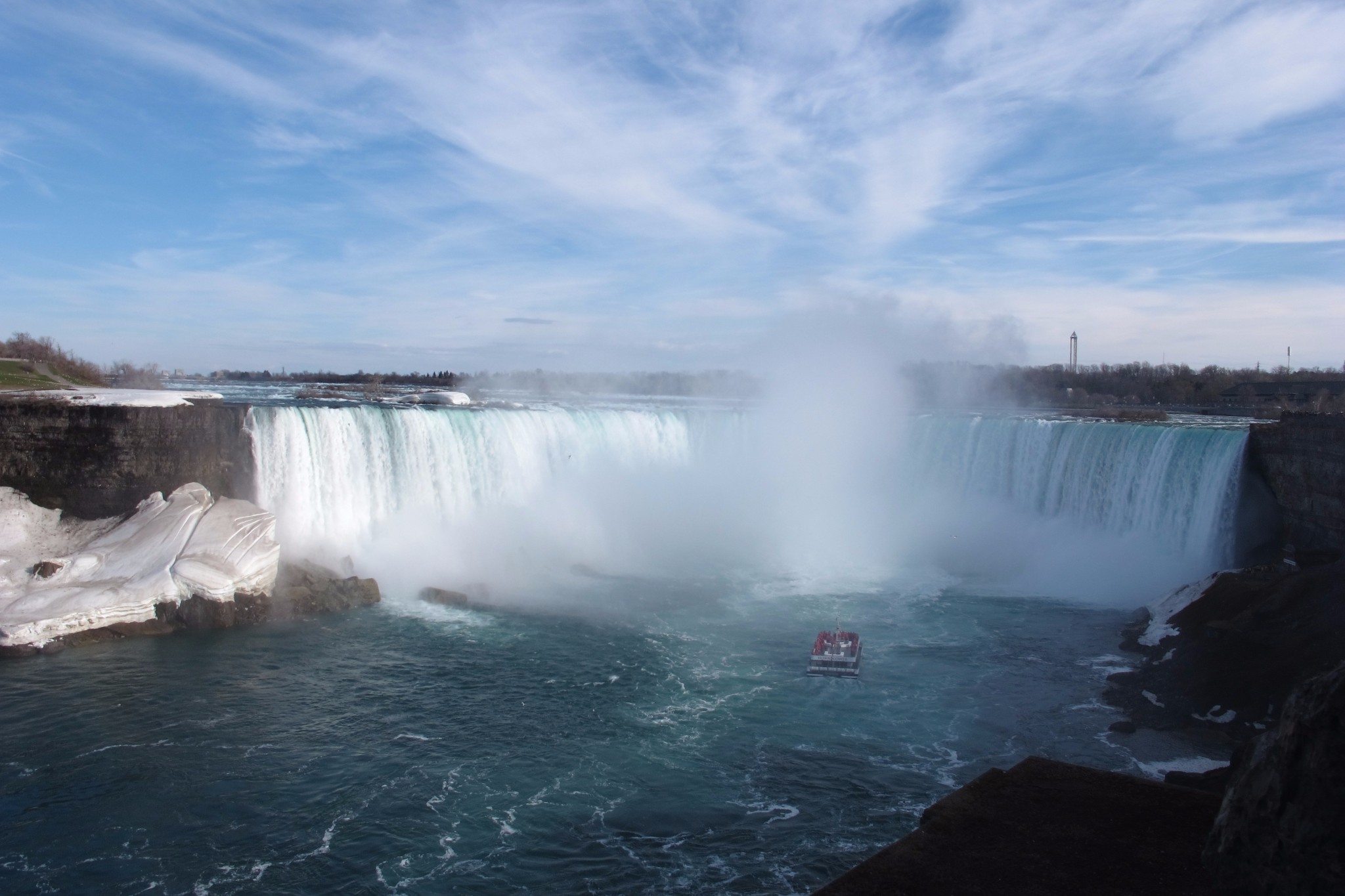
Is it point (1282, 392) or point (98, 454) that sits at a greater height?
point (1282, 392)

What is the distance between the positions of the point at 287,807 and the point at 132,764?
2.64 meters

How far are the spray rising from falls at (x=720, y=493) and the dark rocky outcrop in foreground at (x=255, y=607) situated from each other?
6.30ft

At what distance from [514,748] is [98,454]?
14.2m

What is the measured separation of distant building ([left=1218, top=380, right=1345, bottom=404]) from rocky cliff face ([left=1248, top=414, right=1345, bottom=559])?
69.2ft

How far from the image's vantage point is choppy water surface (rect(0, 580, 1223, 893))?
8727mm

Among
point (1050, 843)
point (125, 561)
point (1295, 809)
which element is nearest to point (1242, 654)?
point (1050, 843)

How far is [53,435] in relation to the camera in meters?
19.2

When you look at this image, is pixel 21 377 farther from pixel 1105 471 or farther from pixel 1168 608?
pixel 1105 471

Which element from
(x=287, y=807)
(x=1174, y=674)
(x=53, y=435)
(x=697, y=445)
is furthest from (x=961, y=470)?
(x=53, y=435)

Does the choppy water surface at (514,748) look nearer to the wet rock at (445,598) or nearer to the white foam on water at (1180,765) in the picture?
the white foam on water at (1180,765)

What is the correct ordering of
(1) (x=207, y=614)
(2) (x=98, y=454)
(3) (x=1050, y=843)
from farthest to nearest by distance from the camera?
(2) (x=98, y=454) < (1) (x=207, y=614) < (3) (x=1050, y=843)

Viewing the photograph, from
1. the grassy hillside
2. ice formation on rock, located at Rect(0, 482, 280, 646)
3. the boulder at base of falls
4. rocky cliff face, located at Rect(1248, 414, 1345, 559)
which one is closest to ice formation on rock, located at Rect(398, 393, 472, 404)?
the grassy hillside

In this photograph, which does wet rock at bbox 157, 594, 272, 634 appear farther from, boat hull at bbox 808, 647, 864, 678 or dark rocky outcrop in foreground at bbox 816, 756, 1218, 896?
dark rocky outcrop in foreground at bbox 816, 756, 1218, 896

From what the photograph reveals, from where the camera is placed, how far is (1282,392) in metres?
43.0
